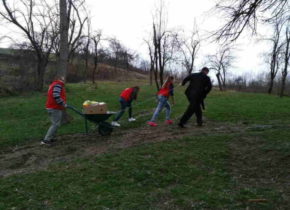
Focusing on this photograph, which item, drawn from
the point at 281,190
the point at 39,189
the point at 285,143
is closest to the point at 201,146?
the point at 285,143

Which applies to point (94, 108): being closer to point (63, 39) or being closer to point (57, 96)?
point (57, 96)

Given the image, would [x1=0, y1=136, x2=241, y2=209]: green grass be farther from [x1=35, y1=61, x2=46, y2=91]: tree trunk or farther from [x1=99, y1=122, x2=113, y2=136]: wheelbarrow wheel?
[x1=35, y1=61, x2=46, y2=91]: tree trunk

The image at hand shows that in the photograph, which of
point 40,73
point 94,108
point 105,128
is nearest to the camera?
point 94,108

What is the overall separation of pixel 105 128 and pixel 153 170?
12.1 ft

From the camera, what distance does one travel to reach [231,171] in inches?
231

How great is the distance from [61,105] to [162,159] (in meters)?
3.36

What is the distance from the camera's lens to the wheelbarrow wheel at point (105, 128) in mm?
9165

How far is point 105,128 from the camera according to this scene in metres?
9.24

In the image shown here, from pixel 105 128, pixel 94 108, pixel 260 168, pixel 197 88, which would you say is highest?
pixel 197 88

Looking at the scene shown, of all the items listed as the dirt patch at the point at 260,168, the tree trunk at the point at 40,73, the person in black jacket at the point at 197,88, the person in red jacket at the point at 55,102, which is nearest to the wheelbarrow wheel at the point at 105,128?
the person in red jacket at the point at 55,102

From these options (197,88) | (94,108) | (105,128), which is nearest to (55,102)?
(94,108)

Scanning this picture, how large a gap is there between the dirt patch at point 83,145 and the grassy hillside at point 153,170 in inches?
1.0

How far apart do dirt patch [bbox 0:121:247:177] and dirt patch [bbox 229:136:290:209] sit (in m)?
2.04

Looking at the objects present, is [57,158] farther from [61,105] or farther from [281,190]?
[281,190]
